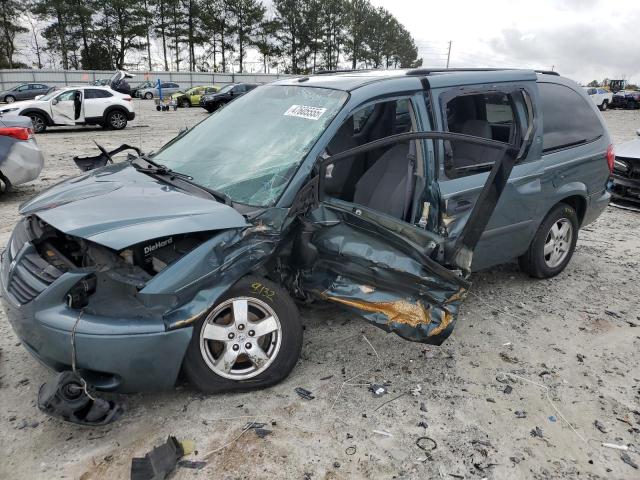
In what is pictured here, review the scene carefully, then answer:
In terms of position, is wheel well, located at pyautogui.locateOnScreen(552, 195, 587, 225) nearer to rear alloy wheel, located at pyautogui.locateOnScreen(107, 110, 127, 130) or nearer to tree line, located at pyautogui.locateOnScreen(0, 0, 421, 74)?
rear alloy wheel, located at pyautogui.locateOnScreen(107, 110, 127, 130)

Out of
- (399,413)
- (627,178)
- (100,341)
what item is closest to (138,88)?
(627,178)

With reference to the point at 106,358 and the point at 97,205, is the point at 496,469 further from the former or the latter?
the point at 97,205

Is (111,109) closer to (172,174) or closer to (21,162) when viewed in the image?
(21,162)

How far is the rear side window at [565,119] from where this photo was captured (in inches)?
166

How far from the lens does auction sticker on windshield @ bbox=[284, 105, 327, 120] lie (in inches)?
128

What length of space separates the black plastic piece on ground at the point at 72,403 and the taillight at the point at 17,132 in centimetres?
598

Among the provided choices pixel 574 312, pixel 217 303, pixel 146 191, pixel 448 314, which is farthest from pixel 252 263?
pixel 574 312

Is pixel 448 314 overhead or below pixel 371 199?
below

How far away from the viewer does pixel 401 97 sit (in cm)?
339

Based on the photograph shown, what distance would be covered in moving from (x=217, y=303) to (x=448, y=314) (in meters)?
1.35

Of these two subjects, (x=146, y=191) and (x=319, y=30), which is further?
(x=319, y=30)

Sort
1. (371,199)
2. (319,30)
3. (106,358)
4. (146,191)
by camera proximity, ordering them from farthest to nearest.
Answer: (319,30) < (371,199) < (146,191) < (106,358)

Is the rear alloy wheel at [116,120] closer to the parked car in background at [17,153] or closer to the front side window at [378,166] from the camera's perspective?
the parked car in background at [17,153]

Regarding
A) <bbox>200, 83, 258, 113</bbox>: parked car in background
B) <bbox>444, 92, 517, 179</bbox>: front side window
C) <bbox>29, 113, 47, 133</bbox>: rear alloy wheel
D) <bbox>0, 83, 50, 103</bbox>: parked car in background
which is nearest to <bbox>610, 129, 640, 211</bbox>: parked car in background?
<bbox>444, 92, 517, 179</bbox>: front side window
